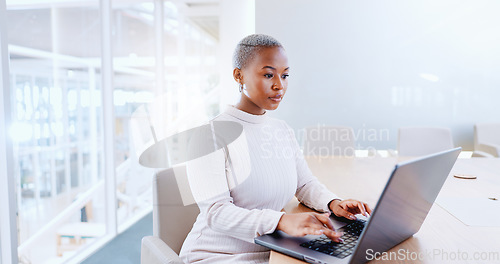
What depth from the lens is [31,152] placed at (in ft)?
8.26

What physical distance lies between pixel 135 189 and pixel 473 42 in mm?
4317

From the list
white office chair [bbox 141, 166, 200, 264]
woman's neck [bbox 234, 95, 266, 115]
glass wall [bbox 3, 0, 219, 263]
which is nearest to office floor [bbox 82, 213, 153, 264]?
glass wall [bbox 3, 0, 219, 263]

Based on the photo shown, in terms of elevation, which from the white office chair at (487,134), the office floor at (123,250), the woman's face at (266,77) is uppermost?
the woman's face at (266,77)

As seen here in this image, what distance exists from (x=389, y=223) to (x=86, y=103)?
9.85ft

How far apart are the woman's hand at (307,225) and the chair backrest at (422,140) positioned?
247 cm

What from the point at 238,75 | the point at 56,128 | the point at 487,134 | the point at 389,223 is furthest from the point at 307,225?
the point at 487,134

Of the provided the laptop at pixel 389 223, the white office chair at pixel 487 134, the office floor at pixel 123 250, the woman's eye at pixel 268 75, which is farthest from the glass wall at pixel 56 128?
the white office chair at pixel 487 134

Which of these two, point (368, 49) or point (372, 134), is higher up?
point (368, 49)

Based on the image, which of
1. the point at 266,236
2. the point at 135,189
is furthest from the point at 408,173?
the point at 135,189

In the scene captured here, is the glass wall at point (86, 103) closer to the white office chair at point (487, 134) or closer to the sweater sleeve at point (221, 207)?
the sweater sleeve at point (221, 207)

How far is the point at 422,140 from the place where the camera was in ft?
10.4

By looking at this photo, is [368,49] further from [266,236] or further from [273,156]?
[266,236]

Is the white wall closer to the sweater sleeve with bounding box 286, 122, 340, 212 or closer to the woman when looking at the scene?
the sweater sleeve with bounding box 286, 122, 340, 212

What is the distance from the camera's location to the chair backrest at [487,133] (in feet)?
13.8
